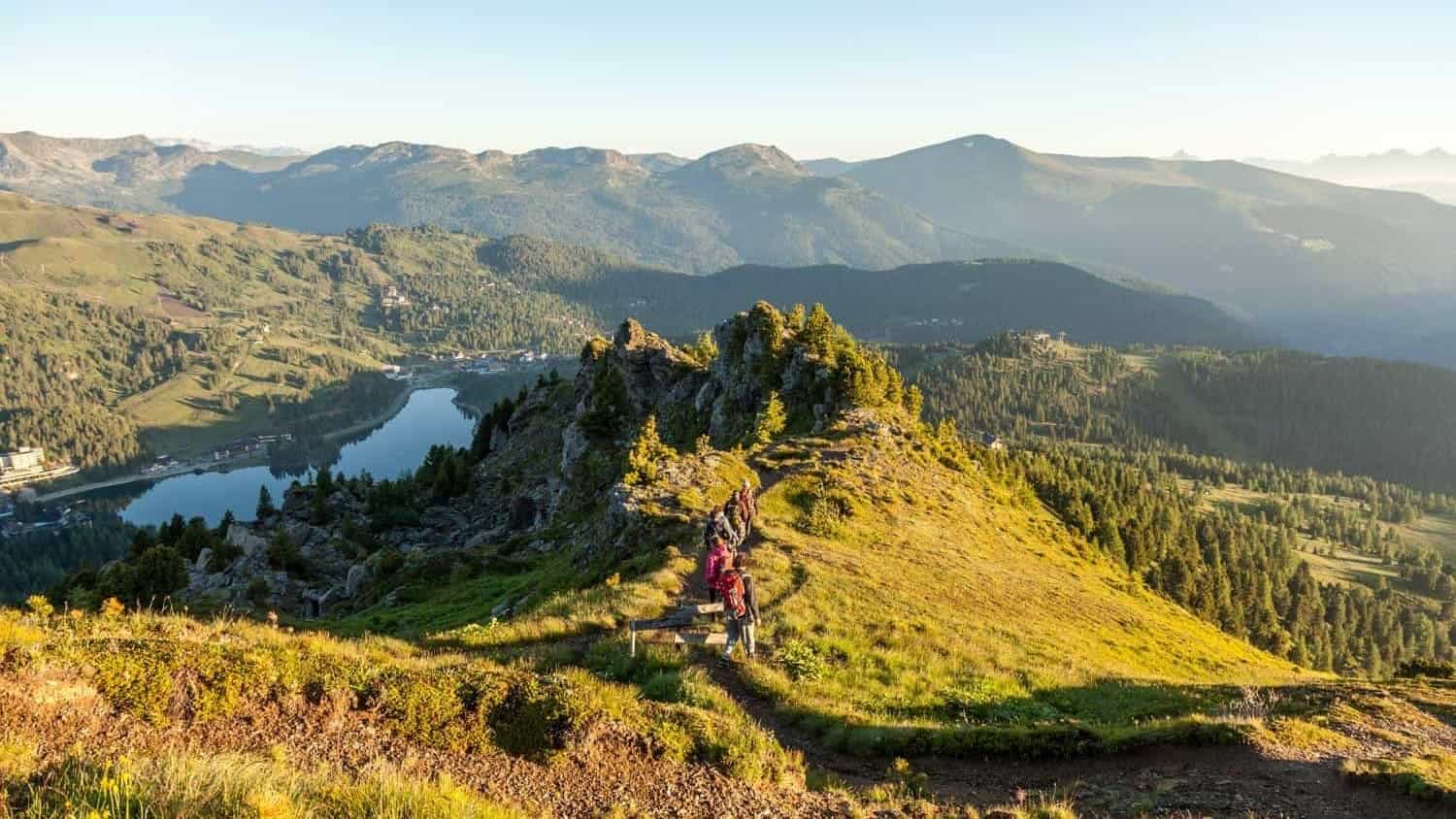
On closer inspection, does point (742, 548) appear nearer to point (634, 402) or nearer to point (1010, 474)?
point (634, 402)

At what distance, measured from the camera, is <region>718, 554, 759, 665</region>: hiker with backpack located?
72.0ft

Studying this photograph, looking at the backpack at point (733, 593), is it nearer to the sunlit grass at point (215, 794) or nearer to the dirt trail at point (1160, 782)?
the dirt trail at point (1160, 782)

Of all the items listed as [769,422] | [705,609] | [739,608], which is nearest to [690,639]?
[705,609]

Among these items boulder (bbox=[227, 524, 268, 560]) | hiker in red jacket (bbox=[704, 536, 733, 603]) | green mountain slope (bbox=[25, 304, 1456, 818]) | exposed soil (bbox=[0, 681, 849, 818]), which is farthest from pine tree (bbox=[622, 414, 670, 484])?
boulder (bbox=[227, 524, 268, 560])

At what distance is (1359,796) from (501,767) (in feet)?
Answer: 55.0

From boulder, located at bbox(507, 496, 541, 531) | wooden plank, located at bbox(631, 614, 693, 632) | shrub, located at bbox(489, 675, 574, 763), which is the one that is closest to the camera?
shrub, located at bbox(489, 675, 574, 763)

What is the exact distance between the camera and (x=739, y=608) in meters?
22.4

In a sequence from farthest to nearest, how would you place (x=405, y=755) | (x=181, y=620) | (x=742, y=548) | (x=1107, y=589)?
(x=1107, y=589), (x=742, y=548), (x=181, y=620), (x=405, y=755)

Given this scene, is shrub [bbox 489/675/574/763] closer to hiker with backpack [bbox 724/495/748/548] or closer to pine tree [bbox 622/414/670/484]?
hiker with backpack [bbox 724/495/748/548]

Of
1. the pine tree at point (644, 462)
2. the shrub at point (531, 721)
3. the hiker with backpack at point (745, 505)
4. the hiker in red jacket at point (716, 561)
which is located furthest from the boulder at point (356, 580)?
the shrub at point (531, 721)

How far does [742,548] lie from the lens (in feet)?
113

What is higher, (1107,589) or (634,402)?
(634,402)

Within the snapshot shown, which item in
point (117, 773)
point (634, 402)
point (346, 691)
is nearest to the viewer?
point (117, 773)

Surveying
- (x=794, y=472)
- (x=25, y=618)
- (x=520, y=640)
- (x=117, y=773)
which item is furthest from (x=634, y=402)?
(x=117, y=773)
